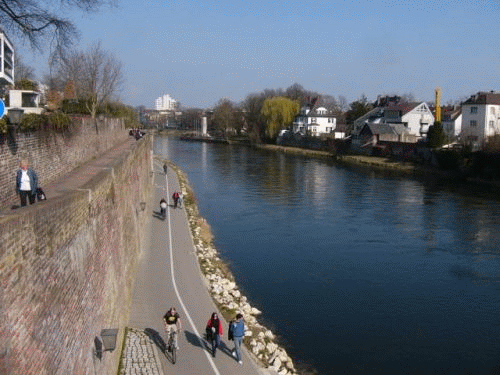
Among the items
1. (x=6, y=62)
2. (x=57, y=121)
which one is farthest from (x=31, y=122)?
(x=6, y=62)

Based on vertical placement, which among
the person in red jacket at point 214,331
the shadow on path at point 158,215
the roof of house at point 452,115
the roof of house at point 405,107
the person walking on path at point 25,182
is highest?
the roof of house at point 405,107

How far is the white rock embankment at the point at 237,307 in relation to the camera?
40.0 feet

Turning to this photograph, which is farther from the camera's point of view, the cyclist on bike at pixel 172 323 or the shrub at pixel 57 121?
the shrub at pixel 57 121

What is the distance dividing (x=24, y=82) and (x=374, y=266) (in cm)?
1615

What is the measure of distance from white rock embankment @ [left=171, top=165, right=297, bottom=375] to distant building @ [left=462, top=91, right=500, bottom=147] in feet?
152

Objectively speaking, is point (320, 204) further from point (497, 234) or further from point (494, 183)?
point (494, 183)

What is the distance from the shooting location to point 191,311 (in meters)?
13.9

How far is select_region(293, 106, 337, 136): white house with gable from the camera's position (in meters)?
88.7

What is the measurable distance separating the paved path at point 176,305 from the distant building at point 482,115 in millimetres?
46972

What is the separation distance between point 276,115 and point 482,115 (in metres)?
33.0

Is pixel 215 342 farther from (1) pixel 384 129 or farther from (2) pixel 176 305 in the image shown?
(1) pixel 384 129

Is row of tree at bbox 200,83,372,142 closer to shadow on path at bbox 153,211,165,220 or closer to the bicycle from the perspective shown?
shadow on path at bbox 153,211,165,220

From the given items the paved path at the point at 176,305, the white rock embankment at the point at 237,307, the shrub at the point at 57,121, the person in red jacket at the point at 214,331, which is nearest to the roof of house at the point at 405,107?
the white rock embankment at the point at 237,307

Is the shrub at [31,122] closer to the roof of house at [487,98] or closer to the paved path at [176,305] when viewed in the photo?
the paved path at [176,305]
